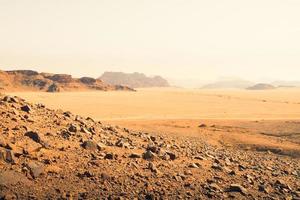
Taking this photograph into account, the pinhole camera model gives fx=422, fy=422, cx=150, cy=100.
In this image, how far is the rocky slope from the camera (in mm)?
108100

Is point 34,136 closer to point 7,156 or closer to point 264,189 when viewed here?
point 7,156

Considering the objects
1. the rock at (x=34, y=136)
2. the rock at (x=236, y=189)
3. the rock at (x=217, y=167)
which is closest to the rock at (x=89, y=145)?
the rock at (x=34, y=136)

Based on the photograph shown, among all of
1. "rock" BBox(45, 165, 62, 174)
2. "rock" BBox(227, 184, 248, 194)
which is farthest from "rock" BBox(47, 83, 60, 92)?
"rock" BBox(227, 184, 248, 194)

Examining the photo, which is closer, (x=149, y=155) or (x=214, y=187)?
(x=214, y=187)

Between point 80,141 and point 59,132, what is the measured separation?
1.01 metres

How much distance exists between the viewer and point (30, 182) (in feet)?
33.6

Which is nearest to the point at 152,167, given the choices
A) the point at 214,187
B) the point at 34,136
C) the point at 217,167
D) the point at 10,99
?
the point at 214,187

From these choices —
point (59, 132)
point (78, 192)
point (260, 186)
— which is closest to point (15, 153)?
point (78, 192)

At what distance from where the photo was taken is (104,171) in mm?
11391

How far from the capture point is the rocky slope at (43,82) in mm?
108100

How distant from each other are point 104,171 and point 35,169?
183cm

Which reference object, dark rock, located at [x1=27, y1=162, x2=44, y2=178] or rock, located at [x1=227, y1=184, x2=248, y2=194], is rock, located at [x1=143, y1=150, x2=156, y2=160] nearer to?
rock, located at [x1=227, y1=184, x2=248, y2=194]

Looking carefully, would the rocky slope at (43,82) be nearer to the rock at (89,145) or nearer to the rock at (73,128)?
the rock at (73,128)

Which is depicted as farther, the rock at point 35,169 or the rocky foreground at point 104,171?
→ the rock at point 35,169
